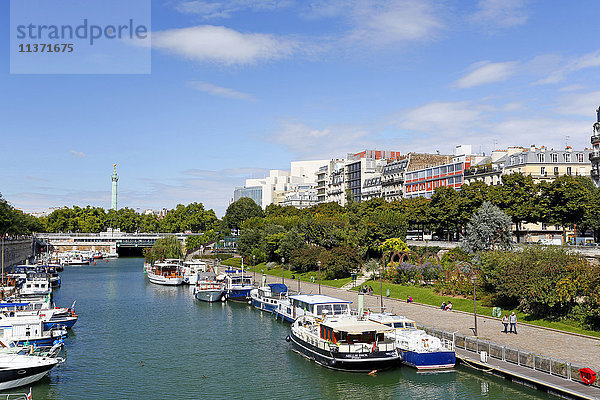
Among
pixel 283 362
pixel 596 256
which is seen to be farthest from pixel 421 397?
pixel 596 256

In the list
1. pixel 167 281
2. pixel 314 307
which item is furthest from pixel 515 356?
pixel 167 281

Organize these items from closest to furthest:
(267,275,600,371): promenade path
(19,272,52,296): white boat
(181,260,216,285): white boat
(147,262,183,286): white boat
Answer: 1. (267,275,600,371): promenade path
2. (19,272,52,296): white boat
3. (181,260,216,285): white boat
4. (147,262,183,286): white boat

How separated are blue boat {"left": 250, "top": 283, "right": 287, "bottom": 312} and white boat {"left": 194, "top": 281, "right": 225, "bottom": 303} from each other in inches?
203

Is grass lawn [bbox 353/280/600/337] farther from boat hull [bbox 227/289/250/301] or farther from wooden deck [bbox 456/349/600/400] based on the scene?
boat hull [bbox 227/289/250/301]

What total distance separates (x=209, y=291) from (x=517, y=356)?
4829cm

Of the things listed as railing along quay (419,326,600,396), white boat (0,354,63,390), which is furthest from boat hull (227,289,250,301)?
white boat (0,354,63,390)

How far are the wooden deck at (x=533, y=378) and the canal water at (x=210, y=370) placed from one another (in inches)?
19.0

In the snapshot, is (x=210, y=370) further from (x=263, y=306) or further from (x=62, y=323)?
(x=263, y=306)

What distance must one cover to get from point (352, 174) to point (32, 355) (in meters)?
126

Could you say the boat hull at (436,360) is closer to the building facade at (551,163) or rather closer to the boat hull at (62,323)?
the boat hull at (62,323)

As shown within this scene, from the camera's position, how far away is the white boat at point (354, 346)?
39375 millimetres

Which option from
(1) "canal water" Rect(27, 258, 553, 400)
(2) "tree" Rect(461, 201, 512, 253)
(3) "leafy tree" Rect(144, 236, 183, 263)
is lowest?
(1) "canal water" Rect(27, 258, 553, 400)

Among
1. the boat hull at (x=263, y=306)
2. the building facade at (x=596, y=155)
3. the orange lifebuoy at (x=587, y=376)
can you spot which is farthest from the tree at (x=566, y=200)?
the orange lifebuoy at (x=587, y=376)

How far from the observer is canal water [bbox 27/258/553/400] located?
3575 cm
